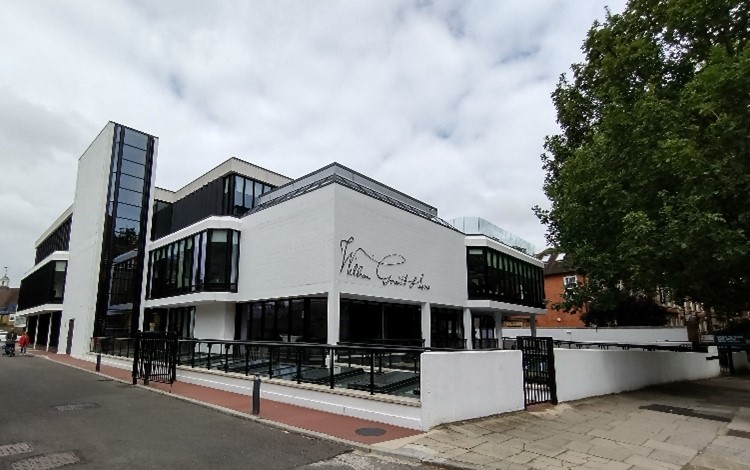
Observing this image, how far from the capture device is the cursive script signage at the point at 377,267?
1784cm

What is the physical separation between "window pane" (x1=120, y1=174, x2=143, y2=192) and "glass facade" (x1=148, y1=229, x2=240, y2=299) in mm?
9517

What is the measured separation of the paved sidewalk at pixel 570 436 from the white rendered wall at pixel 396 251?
764cm

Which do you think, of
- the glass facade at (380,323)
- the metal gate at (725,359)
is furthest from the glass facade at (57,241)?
the metal gate at (725,359)

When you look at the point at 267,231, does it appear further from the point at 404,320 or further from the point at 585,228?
the point at 585,228

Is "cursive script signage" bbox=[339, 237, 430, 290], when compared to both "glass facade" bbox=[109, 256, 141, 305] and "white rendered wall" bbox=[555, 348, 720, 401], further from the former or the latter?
"glass facade" bbox=[109, 256, 141, 305]

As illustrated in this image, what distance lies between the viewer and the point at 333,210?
17.6m

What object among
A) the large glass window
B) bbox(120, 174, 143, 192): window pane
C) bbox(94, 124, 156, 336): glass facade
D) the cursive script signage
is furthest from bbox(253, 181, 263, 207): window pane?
the large glass window

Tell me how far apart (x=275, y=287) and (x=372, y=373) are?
36.9ft

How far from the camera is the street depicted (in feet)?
20.2

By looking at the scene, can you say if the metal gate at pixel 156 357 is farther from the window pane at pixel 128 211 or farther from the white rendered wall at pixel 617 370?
the window pane at pixel 128 211

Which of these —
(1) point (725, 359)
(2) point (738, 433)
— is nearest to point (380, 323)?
(2) point (738, 433)

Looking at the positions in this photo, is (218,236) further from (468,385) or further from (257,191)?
(468,385)

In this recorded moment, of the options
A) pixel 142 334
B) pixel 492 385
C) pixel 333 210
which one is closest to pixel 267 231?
pixel 333 210

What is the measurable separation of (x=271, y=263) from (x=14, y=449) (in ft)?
45.2
